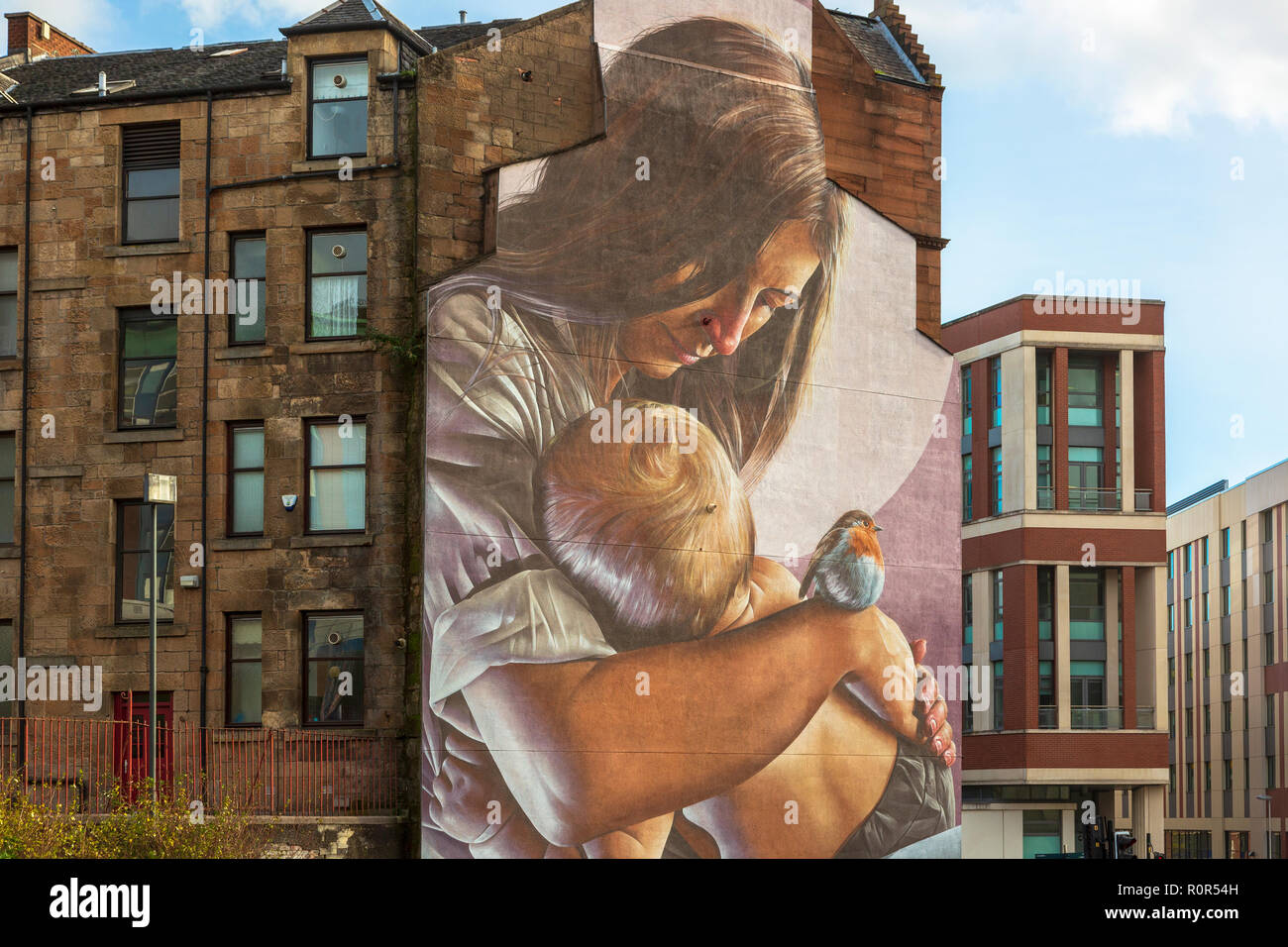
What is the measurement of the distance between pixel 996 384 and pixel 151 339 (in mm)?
43323

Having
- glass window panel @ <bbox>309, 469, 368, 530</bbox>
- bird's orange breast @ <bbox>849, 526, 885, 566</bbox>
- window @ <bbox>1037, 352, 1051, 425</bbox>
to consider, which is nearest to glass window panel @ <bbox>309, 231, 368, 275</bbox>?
glass window panel @ <bbox>309, 469, 368, 530</bbox>

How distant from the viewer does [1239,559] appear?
87.3 metres

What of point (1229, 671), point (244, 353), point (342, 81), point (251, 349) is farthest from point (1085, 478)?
point (244, 353)

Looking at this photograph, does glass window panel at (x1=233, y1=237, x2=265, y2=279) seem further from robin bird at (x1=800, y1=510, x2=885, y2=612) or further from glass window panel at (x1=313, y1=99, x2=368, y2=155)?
robin bird at (x1=800, y1=510, x2=885, y2=612)

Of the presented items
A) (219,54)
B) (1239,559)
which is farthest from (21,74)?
(1239,559)

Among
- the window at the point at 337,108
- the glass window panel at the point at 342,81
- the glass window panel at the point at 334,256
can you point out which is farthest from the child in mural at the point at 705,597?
the glass window panel at the point at 342,81

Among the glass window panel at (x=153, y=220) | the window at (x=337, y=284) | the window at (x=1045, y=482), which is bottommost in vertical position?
the window at (x=1045, y=482)

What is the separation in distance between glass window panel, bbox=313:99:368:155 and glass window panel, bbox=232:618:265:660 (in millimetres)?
10034

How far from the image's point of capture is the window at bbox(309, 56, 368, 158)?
34.4 metres

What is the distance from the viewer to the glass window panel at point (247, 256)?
112 feet

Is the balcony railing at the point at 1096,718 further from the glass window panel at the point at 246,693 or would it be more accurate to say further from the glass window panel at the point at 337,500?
the glass window panel at the point at 246,693

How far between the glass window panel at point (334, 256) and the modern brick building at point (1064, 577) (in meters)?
38.8

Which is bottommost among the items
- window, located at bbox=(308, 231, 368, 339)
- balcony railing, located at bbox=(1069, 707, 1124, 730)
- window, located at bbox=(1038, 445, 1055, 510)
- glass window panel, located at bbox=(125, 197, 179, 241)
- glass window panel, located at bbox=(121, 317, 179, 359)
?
balcony railing, located at bbox=(1069, 707, 1124, 730)
